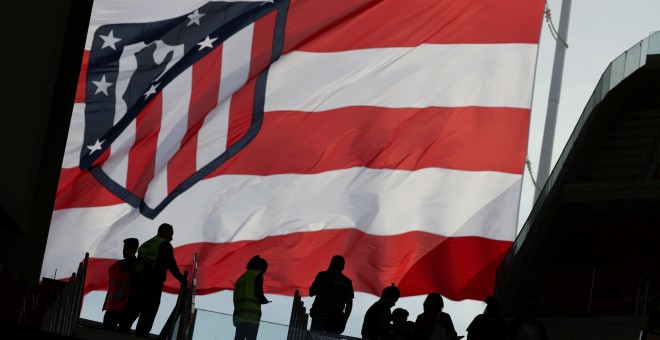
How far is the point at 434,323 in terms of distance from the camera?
54.0 ft

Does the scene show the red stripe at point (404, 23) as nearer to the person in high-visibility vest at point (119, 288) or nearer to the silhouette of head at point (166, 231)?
the person in high-visibility vest at point (119, 288)

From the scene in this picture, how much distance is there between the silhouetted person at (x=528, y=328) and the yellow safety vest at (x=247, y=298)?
→ 2.49 meters

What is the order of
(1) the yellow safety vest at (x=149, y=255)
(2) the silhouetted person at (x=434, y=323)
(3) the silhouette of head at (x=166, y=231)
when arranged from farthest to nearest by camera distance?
(1) the yellow safety vest at (x=149, y=255) < (3) the silhouette of head at (x=166, y=231) < (2) the silhouetted person at (x=434, y=323)

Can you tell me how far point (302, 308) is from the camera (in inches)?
679

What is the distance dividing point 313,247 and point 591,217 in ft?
45.3

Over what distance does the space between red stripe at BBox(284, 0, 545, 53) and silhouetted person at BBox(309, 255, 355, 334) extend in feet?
20.2

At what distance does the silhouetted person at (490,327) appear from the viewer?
1619cm

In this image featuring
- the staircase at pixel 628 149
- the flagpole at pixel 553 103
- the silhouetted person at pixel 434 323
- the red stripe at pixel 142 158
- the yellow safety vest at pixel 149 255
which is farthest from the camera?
the flagpole at pixel 553 103

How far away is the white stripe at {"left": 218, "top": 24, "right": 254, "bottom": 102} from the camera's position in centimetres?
2225

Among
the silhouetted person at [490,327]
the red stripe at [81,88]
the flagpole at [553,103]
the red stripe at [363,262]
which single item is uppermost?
the flagpole at [553,103]

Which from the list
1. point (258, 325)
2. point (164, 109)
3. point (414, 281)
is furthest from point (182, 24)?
point (258, 325)

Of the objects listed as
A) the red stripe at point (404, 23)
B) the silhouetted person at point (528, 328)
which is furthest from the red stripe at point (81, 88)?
the silhouetted person at point (528, 328)

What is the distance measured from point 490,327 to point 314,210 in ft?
18.1

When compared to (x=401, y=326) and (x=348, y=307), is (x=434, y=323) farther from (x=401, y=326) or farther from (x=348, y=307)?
(x=348, y=307)
